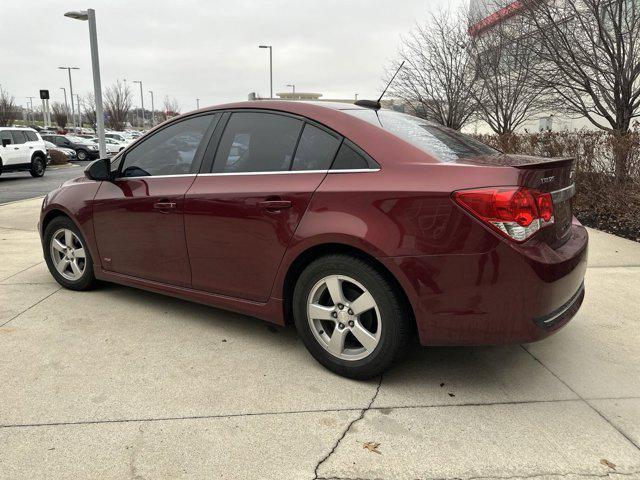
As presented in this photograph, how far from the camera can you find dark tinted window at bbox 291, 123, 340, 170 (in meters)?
2.99

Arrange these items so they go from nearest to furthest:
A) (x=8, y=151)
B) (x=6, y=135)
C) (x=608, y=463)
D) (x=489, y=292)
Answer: (x=608, y=463) < (x=489, y=292) < (x=8, y=151) < (x=6, y=135)

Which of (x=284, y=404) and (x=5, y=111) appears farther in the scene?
(x=5, y=111)

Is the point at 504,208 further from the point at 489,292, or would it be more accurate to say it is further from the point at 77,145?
the point at 77,145

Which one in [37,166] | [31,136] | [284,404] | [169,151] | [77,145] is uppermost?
[169,151]

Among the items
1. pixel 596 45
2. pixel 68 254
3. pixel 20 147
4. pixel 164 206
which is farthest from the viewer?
pixel 20 147

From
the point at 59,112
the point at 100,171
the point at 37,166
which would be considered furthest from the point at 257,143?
the point at 59,112

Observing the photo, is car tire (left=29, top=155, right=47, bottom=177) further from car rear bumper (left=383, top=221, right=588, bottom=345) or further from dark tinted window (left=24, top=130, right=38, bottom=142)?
car rear bumper (left=383, top=221, right=588, bottom=345)

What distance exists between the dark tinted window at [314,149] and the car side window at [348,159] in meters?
0.04

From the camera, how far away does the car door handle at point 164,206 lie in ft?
11.7

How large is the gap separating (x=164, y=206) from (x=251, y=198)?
81 cm

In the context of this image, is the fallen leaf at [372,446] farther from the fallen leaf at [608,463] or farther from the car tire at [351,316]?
the fallen leaf at [608,463]

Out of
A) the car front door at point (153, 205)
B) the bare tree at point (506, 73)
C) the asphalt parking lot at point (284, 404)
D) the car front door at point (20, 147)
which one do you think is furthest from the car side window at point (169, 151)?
the car front door at point (20, 147)

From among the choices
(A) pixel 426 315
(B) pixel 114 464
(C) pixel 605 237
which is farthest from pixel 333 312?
(C) pixel 605 237

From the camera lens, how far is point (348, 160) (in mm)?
2906
